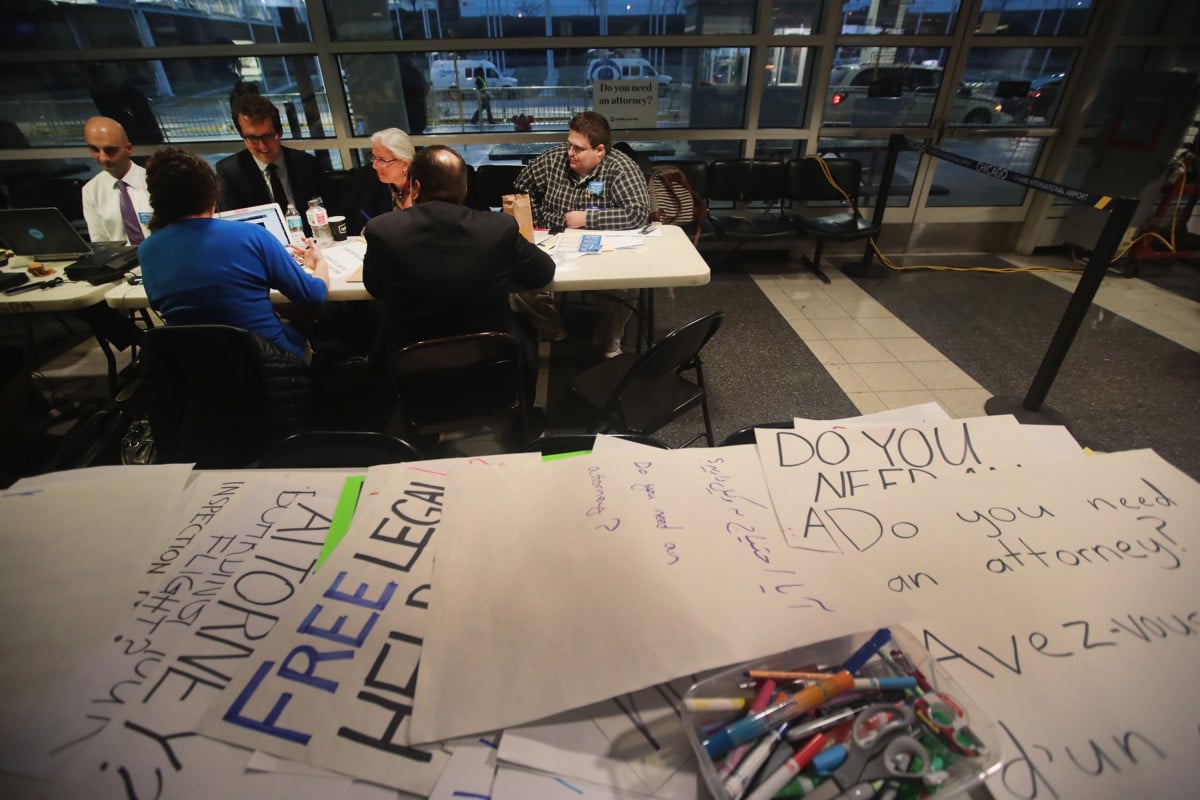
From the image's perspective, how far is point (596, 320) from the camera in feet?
11.7

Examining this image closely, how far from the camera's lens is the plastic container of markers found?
45 cm

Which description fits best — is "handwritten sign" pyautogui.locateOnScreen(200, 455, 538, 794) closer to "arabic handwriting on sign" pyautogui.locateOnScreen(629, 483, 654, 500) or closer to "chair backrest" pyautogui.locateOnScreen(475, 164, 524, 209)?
"arabic handwriting on sign" pyautogui.locateOnScreen(629, 483, 654, 500)

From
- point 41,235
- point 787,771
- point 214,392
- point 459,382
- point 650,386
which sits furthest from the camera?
point 41,235

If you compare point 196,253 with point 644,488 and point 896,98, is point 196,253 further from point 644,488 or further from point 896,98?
point 896,98

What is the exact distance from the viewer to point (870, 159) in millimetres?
4660

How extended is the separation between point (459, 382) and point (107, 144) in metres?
2.35

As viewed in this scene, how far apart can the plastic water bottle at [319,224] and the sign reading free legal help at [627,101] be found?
7.64 feet

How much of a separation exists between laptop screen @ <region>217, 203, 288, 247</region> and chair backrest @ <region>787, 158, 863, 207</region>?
140 inches

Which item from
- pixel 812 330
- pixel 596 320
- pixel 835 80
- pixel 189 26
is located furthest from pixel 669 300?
pixel 189 26

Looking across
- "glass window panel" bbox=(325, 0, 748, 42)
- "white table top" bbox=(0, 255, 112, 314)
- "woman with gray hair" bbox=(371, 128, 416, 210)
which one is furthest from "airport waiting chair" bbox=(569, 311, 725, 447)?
"glass window panel" bbox=(325, 0, 748, 42)

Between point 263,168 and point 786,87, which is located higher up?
point 786,87

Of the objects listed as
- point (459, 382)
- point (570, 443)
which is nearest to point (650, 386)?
point (459, 382)

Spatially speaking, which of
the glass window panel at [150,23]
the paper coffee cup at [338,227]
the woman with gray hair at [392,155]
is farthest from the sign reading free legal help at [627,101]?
the paper coffee cup at [338,227]

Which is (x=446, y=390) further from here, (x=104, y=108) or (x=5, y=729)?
(x=104, y=108)
